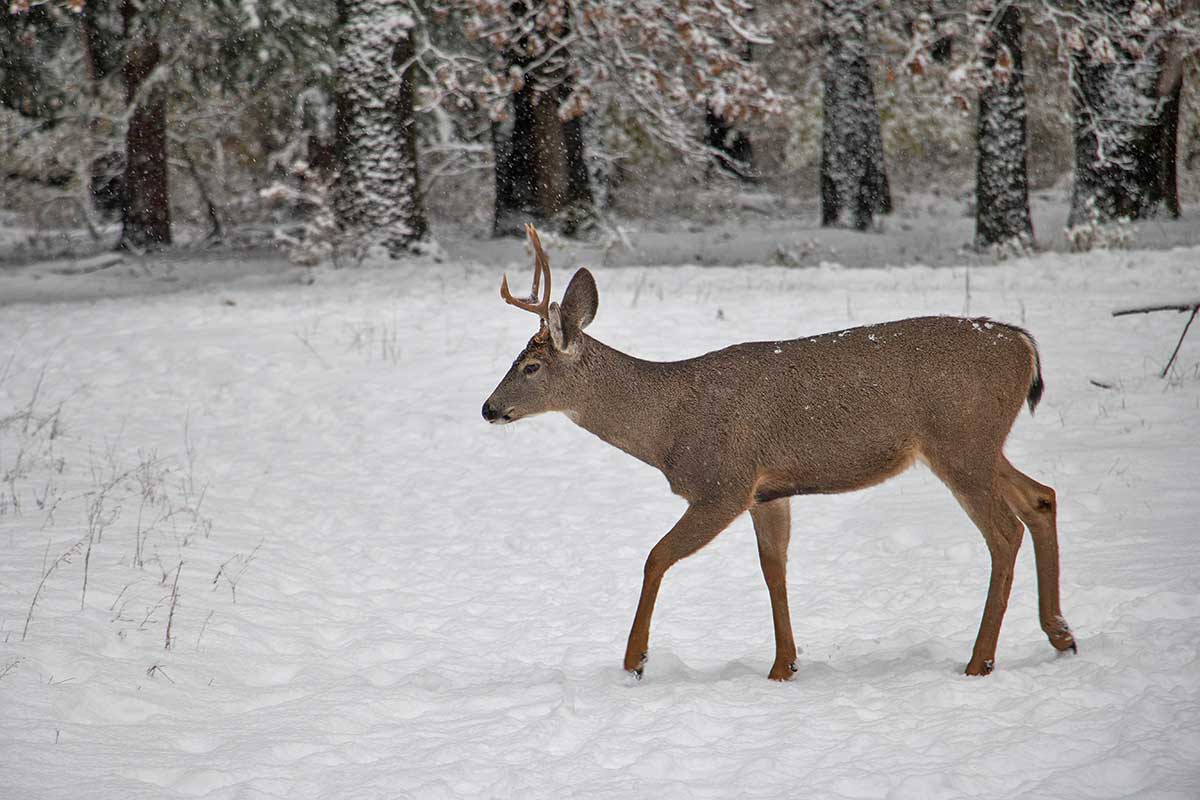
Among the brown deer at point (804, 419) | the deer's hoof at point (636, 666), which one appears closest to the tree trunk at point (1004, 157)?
the brown deer at point (804, 419)

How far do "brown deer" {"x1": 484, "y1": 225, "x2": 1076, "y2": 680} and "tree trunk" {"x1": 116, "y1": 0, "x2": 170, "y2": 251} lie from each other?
1776 cm

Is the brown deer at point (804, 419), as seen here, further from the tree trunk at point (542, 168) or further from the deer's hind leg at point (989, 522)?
the tree trunk at point (542, 168)

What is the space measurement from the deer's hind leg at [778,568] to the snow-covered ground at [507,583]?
0.13 meters

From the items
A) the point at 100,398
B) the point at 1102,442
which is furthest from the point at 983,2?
the point at 100,398

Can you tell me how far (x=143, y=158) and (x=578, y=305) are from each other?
18.3 meters

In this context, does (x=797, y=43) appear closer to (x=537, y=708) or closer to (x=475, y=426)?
(x=475, y=426)

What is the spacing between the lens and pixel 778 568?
18.6 feet

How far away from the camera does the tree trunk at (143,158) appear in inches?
853

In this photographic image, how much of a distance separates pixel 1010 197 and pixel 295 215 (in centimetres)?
1590

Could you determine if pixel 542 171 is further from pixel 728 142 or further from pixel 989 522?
pixel 989 522

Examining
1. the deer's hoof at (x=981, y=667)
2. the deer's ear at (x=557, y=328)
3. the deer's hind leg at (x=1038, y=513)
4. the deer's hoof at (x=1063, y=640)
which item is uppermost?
the deer's ear at (x=557, y=328)

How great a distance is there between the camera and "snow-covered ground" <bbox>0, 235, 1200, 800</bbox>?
4.41 m

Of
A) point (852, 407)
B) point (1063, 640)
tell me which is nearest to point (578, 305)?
point (852, 407)

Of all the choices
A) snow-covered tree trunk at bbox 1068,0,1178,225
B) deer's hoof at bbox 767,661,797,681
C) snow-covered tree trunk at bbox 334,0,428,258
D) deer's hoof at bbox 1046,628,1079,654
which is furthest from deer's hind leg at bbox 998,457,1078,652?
snow-covered tree trunk at bbox 334,0,428,258
